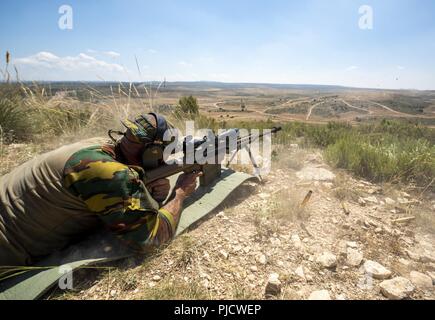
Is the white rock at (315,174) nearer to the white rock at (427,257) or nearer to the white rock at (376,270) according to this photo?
the white rock at (427,257)

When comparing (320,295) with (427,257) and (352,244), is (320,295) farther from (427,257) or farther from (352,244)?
(427,257)

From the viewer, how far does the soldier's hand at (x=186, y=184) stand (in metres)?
2.87

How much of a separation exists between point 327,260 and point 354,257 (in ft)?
0.90

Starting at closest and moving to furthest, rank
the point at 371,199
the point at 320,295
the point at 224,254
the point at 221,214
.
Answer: the point at 320,295
the point at 224,254
the point at 221,214
the point at 371,199

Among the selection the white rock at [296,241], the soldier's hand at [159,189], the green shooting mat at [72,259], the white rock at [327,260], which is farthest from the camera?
the soldier's hand at [159,189]

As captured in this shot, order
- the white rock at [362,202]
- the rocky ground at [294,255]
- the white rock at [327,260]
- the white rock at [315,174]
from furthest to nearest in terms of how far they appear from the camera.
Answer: the white rock at [315,174]
the white rock at [362,202]
the white rock at [327,260]
the rocky ground at [294,255]

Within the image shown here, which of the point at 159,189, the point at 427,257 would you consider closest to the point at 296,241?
the point at 427,257

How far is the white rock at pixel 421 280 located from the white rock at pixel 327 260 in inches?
23.2

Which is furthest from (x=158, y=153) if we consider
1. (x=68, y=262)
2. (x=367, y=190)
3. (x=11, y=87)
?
(x=11, y=87)

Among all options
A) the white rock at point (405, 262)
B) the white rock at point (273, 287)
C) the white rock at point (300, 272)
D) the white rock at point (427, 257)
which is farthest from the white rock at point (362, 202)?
the white rock at point (273, 287)

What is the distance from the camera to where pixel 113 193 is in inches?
72.3

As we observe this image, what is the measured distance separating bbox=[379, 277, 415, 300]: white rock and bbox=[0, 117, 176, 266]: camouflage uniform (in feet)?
6.15

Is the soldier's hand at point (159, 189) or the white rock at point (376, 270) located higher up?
the soldier's hand at point (159, 189)

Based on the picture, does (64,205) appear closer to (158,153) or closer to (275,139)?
(158,153)
